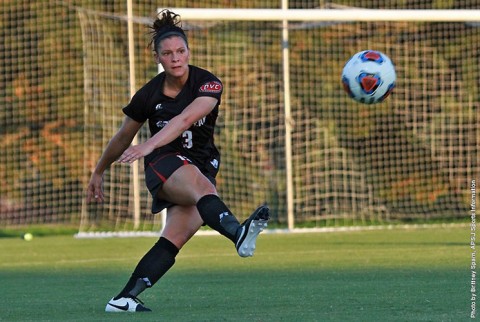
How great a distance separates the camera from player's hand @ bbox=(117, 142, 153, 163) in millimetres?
5266

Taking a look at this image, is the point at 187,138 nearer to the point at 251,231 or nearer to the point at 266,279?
the point at 251,231

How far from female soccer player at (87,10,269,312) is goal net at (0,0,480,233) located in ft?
27.8

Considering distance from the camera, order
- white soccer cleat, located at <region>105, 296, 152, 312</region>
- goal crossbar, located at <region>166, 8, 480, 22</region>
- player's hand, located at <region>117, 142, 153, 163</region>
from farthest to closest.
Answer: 1. goal crossbar, located at <region>166, 8, 480, 22</region>
2. white soccer cleat, located at <region>105, 296, 152, 312</region>
3. player's hand, located at <region>117, 142, 153, 163</region>

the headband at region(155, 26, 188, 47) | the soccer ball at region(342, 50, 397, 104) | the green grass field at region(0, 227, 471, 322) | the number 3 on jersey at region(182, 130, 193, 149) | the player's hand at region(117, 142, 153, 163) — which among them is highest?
the headband at region(155, 26, 188, 47)

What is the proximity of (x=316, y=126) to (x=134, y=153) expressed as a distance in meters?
10.6

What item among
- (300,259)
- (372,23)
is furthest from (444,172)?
(300,259)

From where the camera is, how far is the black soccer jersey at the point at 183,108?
6043 mm

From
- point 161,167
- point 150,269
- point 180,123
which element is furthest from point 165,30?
point 150,269

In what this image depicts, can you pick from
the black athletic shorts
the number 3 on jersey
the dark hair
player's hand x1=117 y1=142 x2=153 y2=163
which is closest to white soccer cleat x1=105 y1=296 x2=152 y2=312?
the black athletic shorts

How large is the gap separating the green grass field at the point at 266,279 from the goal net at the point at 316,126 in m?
2.30

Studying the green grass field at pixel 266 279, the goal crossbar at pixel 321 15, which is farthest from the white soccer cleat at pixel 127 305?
the goal crossbar at pixel 321 15

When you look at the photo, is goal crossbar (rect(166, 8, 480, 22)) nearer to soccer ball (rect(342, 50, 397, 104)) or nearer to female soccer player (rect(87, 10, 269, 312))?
soccer ball (rect(342, 50, 397, 104))

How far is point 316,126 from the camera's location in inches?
620

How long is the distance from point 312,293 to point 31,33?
11251 mm
